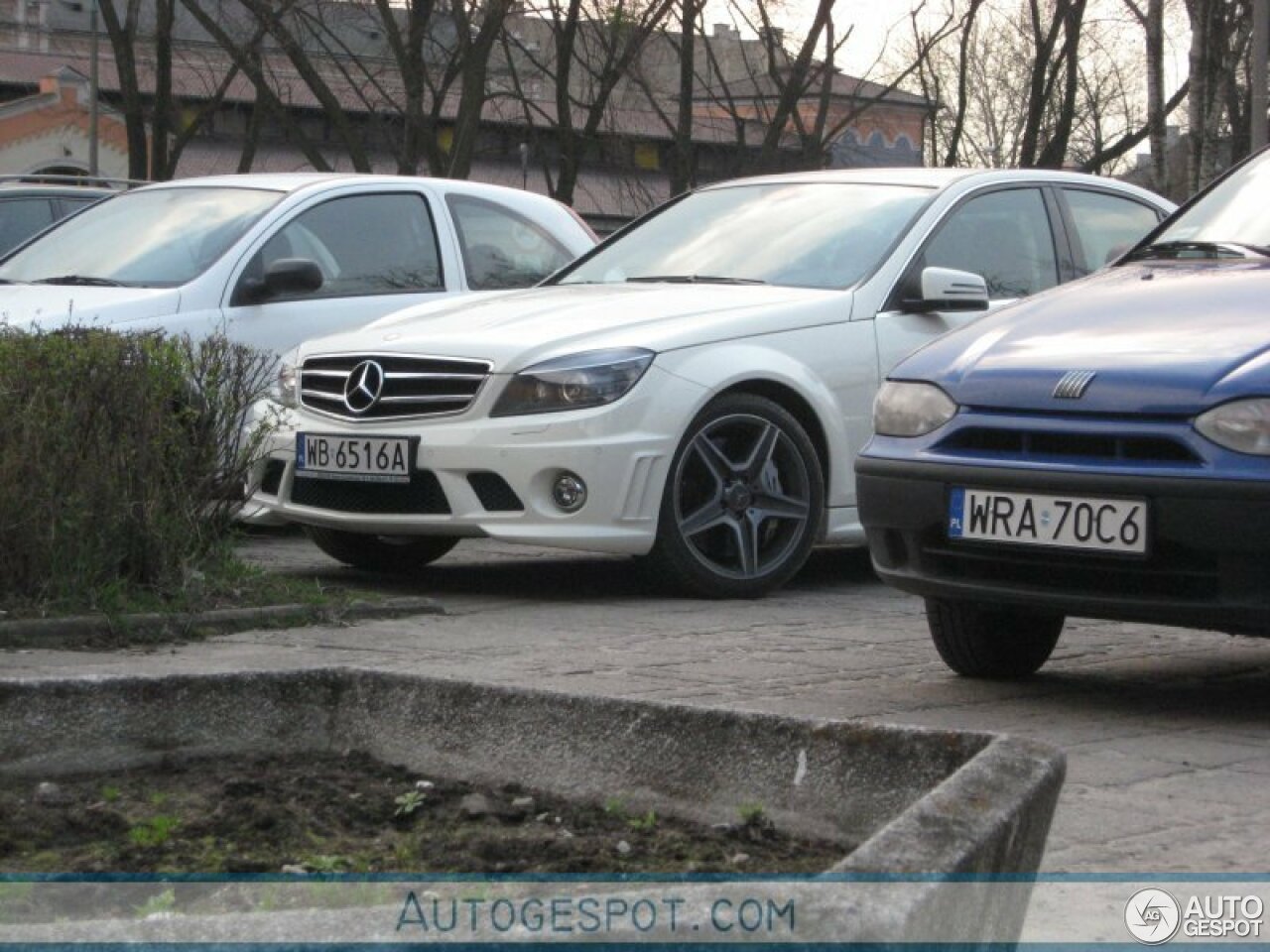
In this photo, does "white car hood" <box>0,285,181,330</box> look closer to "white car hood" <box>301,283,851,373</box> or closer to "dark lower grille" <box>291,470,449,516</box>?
"white car hood" <box>301,283,851,373</box>

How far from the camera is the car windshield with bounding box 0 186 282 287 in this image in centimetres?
1003

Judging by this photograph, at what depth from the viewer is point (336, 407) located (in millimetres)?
8133

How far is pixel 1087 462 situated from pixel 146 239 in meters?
6.22

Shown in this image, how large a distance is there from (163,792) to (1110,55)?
42.5 meters

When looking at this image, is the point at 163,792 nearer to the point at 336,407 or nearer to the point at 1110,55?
the point at 336,407

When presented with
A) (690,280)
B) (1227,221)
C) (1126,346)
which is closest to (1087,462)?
(1126,346)

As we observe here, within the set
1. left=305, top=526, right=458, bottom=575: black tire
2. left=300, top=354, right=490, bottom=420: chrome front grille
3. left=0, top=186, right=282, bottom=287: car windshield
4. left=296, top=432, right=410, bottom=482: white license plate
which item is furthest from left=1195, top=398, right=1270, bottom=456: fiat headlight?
left=0, top=186, right=282, bottom=287: car windshield

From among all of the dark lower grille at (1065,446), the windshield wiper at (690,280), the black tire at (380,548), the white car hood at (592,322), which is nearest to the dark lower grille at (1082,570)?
the dark lower grille at (1065,446)

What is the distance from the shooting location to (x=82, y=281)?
10.1 meters

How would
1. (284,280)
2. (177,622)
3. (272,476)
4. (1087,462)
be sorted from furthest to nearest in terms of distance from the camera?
(284,280) < (272,476) < (177,622) < (1087,462)

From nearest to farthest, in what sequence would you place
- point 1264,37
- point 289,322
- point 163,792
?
1. point 163,792
2. point 289,322
3. point 1264,37

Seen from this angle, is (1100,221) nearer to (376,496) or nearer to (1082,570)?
(376,496)

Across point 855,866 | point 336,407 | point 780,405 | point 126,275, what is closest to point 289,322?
point 126,275

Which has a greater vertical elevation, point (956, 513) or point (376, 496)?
point (956, 513)
